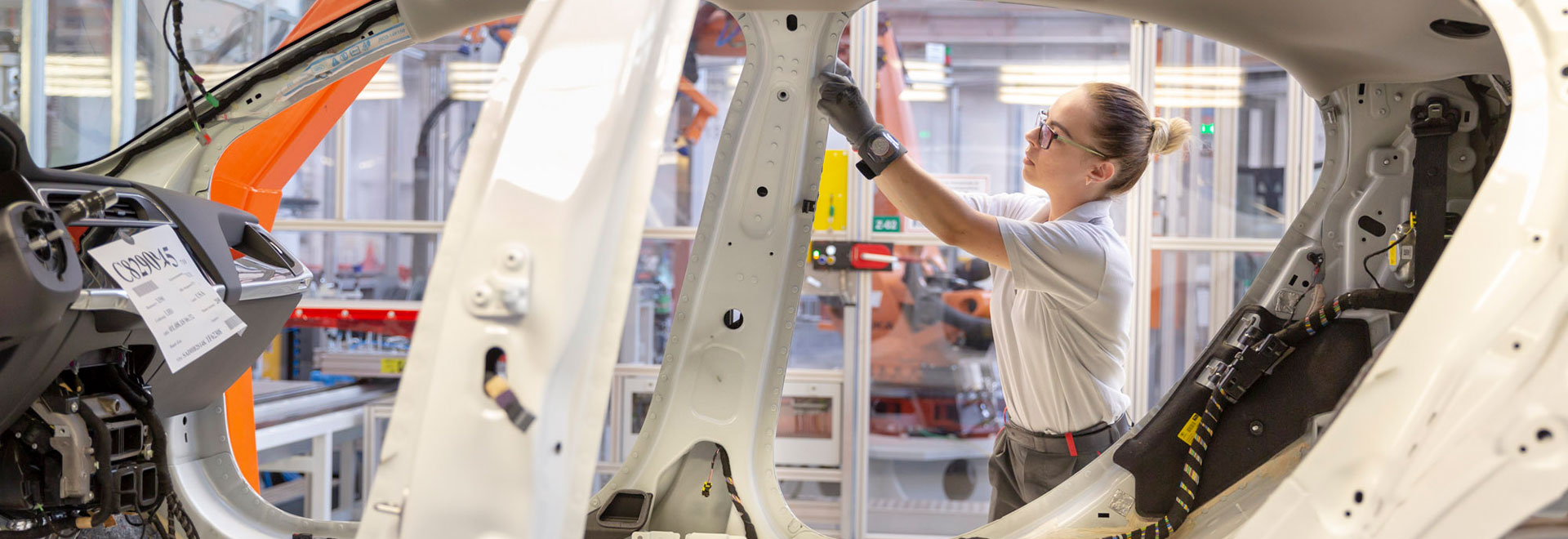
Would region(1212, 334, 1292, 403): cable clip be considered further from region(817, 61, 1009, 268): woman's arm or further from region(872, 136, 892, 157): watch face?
region(872, 136, 892, 157): watch face

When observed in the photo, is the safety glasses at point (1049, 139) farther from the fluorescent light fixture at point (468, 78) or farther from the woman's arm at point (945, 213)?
the fluorescent light fixture at point (468, 78)

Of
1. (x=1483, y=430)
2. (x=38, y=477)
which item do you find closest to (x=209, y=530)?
(x=38, y=477)

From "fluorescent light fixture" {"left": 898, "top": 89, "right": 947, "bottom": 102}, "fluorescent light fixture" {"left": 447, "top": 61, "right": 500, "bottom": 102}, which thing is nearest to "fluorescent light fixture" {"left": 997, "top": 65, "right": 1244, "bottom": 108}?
"fluorescent light fixture" {"left": 898, "top": 89, "right": 947, "bottom": 102}

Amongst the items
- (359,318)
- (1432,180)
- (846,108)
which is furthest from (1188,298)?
(359,318)

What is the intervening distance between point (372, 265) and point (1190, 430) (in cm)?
516

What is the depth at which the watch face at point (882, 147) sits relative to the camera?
2.34m

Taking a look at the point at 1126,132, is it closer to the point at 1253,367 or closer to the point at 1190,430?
the point at 1253,367

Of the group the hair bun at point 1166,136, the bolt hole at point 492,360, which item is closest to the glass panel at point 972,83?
the hair bun at point 1166,136

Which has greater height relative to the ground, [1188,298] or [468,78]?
[468,78]

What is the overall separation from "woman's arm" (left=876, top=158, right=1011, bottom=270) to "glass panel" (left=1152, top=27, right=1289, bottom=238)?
10.4ft

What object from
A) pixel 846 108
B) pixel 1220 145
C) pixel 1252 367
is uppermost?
pixel 1220 145

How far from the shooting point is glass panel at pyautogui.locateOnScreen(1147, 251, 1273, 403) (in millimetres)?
5020

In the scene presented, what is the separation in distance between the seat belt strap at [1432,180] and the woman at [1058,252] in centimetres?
59

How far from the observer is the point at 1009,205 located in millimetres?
2861
